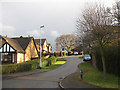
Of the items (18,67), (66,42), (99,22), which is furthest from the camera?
(66,42)

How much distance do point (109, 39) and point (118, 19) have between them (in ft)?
9.65

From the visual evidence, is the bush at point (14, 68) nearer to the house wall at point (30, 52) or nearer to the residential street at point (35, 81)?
the residential street at point (35, 81)

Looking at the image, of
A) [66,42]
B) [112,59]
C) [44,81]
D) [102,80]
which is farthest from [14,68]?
[66,42]

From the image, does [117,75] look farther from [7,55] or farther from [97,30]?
[7,55]

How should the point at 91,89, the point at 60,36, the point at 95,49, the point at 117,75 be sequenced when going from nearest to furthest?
the point at 91,89, the point at 117,75, the point at 95,49, the point at 60,36

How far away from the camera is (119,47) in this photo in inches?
420

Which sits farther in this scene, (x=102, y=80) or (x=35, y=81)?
(x=35, y=81)

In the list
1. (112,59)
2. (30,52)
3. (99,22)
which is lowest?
(112,59)

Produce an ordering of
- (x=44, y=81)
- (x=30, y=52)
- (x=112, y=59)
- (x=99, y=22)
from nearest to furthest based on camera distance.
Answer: (x=44, y=81)
(x=112, y=59)
(x=99, y=22)
(x=30, y=52)

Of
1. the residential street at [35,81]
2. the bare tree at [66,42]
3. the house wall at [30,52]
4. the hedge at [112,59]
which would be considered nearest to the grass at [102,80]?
the hedge at [112,59]

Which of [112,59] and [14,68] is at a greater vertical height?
[112,59]

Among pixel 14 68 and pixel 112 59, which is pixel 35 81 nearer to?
pixel 14 68

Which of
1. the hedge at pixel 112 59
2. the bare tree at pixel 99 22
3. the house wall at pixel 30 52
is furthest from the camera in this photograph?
the house wall at pixel 30 52

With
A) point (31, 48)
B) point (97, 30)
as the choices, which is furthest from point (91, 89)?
point (31, 48)
